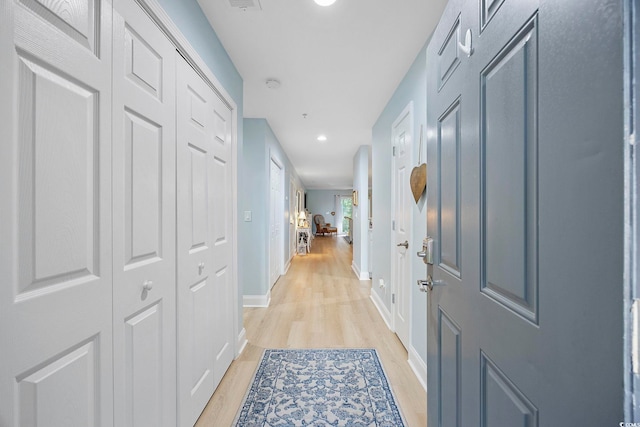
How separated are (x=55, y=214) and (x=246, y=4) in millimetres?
1481

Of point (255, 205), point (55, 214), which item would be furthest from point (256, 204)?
point (55, 214)

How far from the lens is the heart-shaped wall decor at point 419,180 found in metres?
1.96

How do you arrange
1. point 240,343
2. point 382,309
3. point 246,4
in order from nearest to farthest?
point 246,4, point 240,343, point 382,309

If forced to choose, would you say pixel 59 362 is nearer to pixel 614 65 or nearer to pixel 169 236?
pixel 169 236

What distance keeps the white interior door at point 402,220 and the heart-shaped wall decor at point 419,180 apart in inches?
9.3

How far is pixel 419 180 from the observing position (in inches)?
78.7

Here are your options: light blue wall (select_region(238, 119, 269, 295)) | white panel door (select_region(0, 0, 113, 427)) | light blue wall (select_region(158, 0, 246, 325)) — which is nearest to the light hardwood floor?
light blue wall (select_region(238, 119, 269, 295))

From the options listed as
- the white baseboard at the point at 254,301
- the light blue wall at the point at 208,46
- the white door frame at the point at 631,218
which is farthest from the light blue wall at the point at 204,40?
the white baseboard at the point at 254,301

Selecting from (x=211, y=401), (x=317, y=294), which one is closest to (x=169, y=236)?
(x=211, y=401)

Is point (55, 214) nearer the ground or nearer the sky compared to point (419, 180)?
nearer the ground

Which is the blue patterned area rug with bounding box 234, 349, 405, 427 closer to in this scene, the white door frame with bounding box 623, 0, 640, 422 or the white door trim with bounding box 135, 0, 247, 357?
the white door trim with bounding box 135, 0, 247, 357

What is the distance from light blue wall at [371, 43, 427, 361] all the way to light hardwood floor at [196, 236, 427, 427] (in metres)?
0.25

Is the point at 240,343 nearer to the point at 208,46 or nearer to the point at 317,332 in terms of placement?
the point at 317,332

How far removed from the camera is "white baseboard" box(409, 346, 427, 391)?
6.36ft
